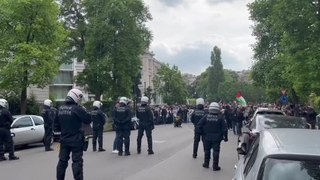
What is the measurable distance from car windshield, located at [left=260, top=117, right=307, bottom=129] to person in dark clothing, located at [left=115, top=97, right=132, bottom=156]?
4904 mm

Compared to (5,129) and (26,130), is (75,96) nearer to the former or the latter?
(5,129)

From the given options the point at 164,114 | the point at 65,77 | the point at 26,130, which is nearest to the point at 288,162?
the point at 26,130

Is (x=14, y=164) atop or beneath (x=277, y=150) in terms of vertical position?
beneath

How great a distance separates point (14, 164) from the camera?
1448 cm

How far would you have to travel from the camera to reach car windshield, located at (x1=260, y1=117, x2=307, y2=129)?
12.0 m

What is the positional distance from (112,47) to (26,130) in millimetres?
25329

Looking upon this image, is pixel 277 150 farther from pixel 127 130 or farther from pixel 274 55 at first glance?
pixel 274 55

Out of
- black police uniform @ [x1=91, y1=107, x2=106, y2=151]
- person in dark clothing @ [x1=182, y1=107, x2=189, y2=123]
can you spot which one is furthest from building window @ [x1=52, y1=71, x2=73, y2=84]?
black police uniform @ [x1=91, y1=107, x2=106, y2=151]

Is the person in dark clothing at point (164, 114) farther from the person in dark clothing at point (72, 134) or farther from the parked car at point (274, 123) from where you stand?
the person in dark clothing at point (72, 134)

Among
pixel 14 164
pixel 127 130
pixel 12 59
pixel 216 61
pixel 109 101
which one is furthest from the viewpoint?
pixel 216 61

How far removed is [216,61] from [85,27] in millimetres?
91040

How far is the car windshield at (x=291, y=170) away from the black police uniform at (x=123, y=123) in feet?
39.3

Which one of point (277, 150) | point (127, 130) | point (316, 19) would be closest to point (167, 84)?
point (316, 19)

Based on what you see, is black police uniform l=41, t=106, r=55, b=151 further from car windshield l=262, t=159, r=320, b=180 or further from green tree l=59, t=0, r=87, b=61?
green tree l=59, t=0, r=87, b=61
